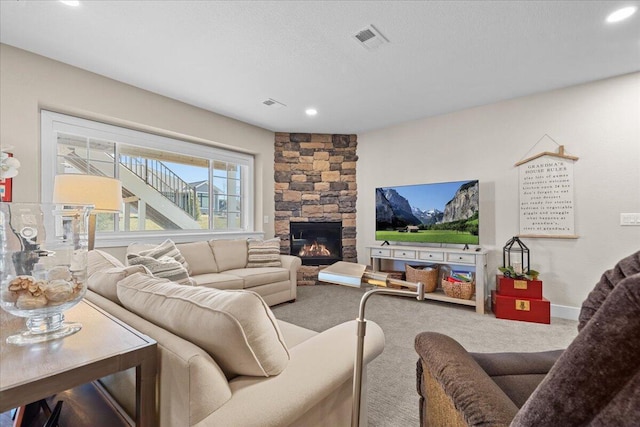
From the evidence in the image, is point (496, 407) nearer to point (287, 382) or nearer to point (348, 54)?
point (287, 382)

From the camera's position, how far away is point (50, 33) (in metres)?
2.20

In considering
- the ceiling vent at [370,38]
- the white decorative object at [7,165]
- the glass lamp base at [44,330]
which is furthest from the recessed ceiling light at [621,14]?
the white decorative object at [7,165]

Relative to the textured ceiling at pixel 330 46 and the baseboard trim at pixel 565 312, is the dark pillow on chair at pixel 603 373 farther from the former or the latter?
the baseboard trim at pixel 565 312

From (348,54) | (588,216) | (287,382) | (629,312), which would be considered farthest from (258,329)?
(588,216)

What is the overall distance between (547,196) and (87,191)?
449cm

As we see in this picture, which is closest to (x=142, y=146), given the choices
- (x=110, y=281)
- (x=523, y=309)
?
(x=110, y=281)

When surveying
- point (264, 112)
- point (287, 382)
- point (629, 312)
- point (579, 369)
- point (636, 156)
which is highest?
point (264, 112)

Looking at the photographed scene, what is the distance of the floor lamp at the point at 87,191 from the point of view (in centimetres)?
186

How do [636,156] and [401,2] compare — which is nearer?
[401,2]

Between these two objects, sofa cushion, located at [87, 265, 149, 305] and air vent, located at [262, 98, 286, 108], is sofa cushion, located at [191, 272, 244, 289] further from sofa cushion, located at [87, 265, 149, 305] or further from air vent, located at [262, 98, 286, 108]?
air vent, located at [262, 98, 286, 108]

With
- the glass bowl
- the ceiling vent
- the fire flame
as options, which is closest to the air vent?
the ceiling vent

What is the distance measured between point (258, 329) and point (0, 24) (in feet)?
10.2

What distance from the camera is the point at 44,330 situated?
2.88 feet

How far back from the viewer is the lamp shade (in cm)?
186
